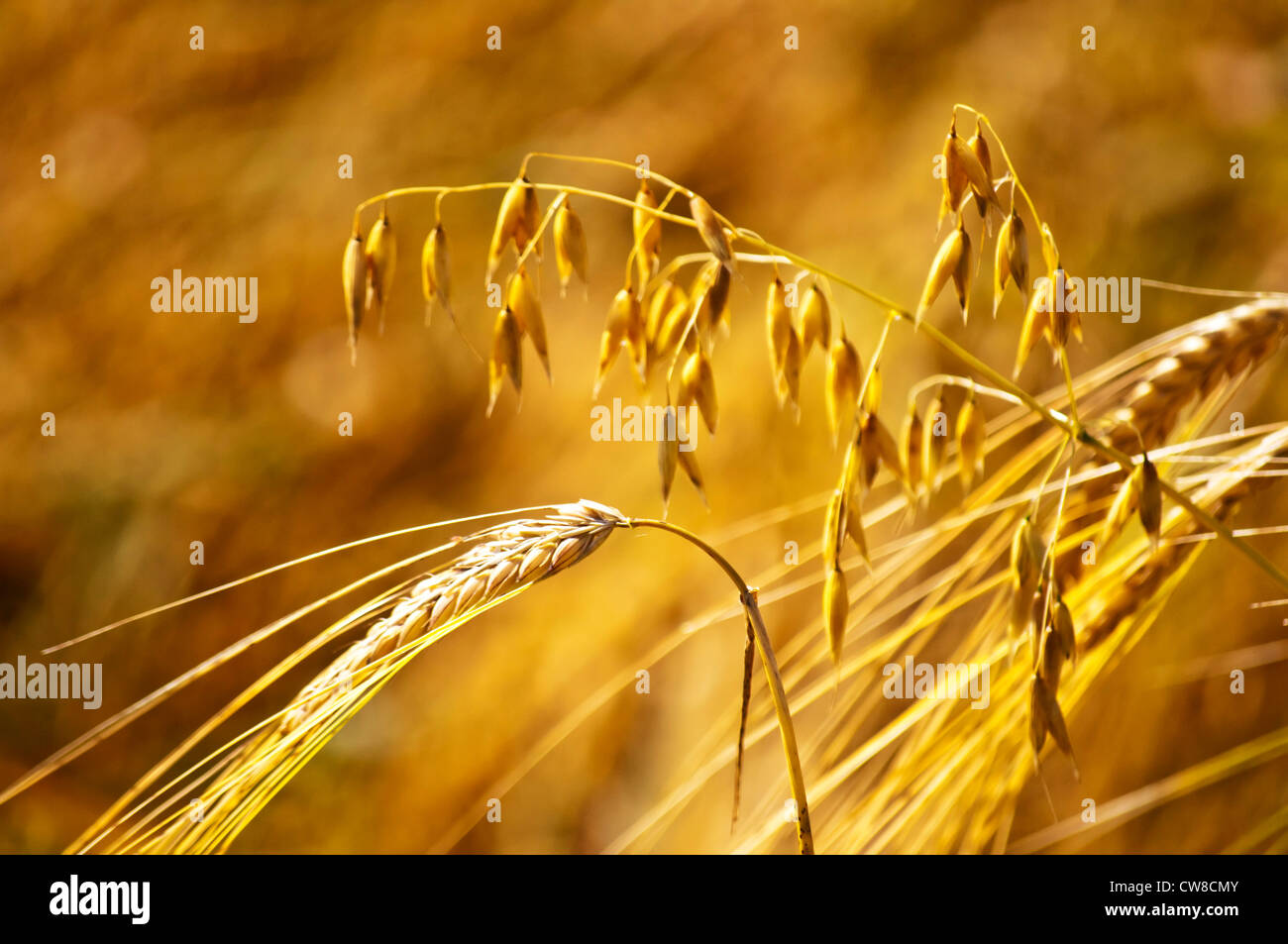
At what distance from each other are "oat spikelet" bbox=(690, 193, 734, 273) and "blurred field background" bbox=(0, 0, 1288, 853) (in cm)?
54

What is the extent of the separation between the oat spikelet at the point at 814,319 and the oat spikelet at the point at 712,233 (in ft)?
0.26

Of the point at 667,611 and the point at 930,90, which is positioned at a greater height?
the point at 930,90

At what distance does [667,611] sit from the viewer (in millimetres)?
865

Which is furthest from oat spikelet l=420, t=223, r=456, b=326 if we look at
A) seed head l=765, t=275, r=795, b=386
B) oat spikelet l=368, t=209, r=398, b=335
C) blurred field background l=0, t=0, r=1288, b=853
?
blurred field background l=0, t=0, r=1288, b=853

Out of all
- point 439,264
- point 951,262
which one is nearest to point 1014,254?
point 951,262

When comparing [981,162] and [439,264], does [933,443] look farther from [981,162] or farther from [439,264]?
[439,264]

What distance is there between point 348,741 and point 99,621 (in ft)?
1.11

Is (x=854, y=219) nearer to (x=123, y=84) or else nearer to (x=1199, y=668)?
(x=1199, y=668)

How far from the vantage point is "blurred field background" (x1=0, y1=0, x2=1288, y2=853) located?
0.83 meters

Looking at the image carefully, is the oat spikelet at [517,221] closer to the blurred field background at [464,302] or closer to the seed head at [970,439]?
the seed head at [970,439]

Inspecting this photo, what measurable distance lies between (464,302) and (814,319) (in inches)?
31.4

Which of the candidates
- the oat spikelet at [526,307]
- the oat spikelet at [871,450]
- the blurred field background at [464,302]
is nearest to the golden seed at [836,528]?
the oat spikelet at [871,450]

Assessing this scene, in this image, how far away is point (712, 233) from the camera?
0.92ft
